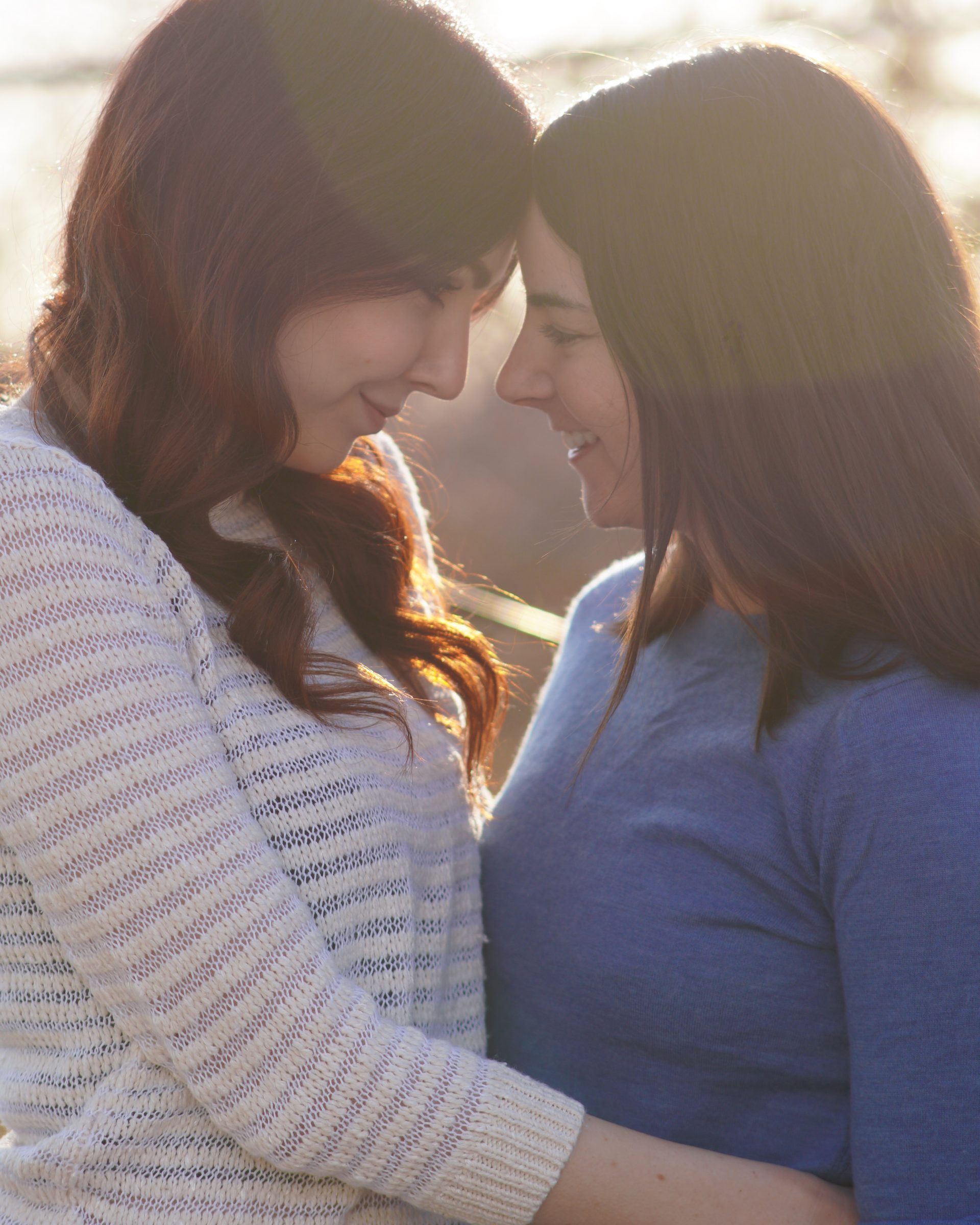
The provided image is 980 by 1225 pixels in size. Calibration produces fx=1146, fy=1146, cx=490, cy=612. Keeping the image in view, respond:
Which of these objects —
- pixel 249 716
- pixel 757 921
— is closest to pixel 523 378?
pixel 249 716

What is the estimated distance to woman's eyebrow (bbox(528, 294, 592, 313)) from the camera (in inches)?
58.8

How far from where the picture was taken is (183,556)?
4.21ft

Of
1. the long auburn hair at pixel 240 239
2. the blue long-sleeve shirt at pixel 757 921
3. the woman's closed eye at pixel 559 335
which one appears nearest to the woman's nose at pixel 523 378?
the woman's closed eye at pixel 559 335

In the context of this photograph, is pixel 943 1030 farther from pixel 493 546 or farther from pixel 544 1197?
pixel 493 546

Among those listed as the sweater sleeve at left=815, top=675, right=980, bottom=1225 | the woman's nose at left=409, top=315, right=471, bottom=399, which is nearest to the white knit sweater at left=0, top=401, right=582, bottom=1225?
the sweater sleeve at left=815, top=675, right=980, bottom=1225

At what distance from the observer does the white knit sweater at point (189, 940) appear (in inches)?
41.4

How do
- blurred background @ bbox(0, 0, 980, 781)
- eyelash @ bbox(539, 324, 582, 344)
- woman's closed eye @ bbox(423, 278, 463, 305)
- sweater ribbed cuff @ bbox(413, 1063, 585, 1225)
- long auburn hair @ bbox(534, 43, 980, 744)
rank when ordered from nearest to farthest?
sweater ribbed cuff @ bbox(413, 1063, 585, 1225) → long auburn hair @ bbox(534, 43, 980, 744) → woman's closed eye @ bbox(423, 278, 463, 305) → eyelash @ bbox(539, 324, 582, 344) → blurred background @ bbox(0, 0, 980, 781)

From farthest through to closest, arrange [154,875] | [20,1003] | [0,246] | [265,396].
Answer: [0,246], [265,396], [20,1003], [154,875]

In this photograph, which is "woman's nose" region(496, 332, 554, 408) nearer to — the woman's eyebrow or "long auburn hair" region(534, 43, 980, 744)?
the woman's eyebrow

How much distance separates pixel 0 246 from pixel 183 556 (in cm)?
500

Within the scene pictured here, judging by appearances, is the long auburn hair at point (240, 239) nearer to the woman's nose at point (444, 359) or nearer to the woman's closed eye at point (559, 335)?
the woman's nose at point (444, 359)

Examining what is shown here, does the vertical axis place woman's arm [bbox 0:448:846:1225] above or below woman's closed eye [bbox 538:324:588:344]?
below

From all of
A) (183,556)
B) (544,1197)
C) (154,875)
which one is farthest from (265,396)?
(544,1197)

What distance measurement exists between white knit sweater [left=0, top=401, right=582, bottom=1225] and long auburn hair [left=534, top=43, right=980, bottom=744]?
1.33 ft
